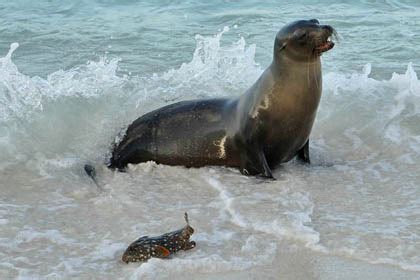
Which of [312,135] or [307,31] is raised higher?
[307,31]

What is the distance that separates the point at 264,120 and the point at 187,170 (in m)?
0.75

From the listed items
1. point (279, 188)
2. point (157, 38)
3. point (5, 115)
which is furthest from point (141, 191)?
point (157, 38)

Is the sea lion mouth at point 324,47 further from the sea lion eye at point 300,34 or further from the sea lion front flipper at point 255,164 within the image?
the sea lion front flipper at point 255,164

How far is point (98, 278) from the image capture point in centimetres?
423

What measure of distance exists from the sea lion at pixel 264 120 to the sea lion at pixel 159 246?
5.22ft

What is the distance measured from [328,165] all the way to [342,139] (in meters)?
0.85

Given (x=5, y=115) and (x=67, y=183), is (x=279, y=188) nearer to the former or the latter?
(x=67, y=183)

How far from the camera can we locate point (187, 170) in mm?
6344

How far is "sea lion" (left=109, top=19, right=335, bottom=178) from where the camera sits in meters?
6.00

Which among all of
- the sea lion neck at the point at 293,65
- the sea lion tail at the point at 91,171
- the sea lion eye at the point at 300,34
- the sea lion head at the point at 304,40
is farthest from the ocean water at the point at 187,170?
the sea lion eye at the point at 300,34

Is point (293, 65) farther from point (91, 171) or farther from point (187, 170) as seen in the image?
point (91, 171)

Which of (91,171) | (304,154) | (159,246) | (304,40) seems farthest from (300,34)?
(159,246)

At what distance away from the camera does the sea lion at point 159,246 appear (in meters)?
4.37

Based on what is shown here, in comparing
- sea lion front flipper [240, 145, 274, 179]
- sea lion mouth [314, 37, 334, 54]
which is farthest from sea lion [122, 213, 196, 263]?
sea lion mouth [314, 37, 334, 54]
